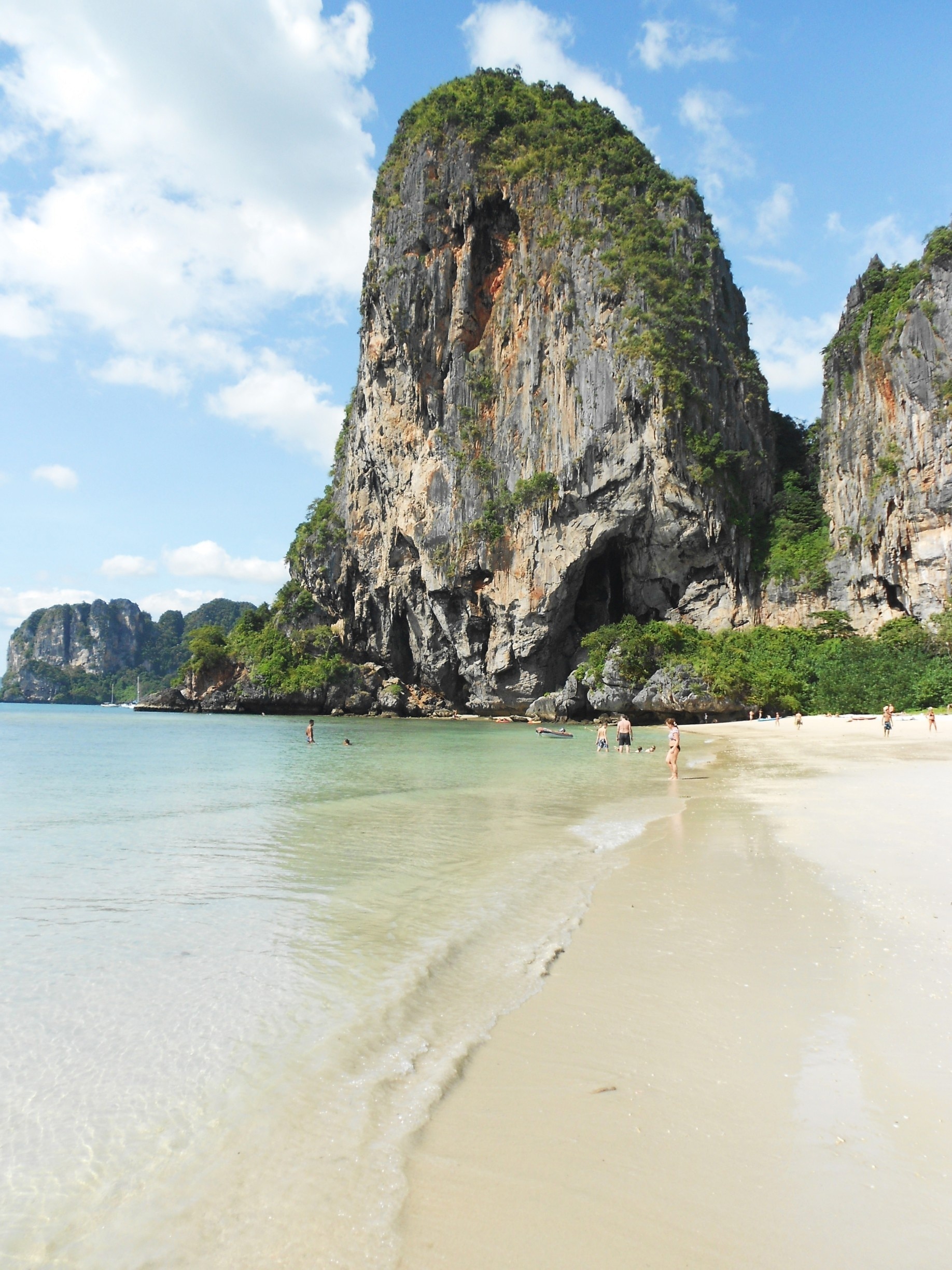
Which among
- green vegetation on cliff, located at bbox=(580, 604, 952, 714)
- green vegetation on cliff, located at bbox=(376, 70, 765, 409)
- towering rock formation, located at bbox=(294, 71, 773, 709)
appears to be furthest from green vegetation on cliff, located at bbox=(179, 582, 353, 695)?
green vegetation on cliff, located at bbox=(376, 70, 765, 409)

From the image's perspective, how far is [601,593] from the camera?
1815 inches

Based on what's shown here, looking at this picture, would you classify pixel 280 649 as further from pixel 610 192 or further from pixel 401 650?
pixel 610 192

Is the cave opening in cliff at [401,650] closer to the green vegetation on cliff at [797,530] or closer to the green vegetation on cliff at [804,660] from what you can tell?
the green vegetation on cliff at [804,660]

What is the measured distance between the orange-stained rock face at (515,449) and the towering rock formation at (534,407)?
14 cm

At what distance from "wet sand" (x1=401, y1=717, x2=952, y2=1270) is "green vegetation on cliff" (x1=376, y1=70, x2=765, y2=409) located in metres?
38.6

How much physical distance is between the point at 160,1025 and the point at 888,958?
3957mm

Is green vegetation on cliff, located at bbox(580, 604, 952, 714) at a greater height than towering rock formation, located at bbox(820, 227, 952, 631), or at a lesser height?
lesser

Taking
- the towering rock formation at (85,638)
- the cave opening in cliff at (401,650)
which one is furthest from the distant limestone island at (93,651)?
the cave opening in cliff at (401,650)

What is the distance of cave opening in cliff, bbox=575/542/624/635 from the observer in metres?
44.7

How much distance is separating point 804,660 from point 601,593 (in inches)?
592

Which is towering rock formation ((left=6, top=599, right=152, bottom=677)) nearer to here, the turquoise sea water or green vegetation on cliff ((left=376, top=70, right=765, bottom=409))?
green vegetation on cliff ((left=376, top=70, right=765, bottom=409))

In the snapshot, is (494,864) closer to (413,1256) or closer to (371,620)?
(413,1256)

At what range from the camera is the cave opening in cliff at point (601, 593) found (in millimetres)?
44663

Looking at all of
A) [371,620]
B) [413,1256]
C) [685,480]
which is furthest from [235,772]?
[371,620]
